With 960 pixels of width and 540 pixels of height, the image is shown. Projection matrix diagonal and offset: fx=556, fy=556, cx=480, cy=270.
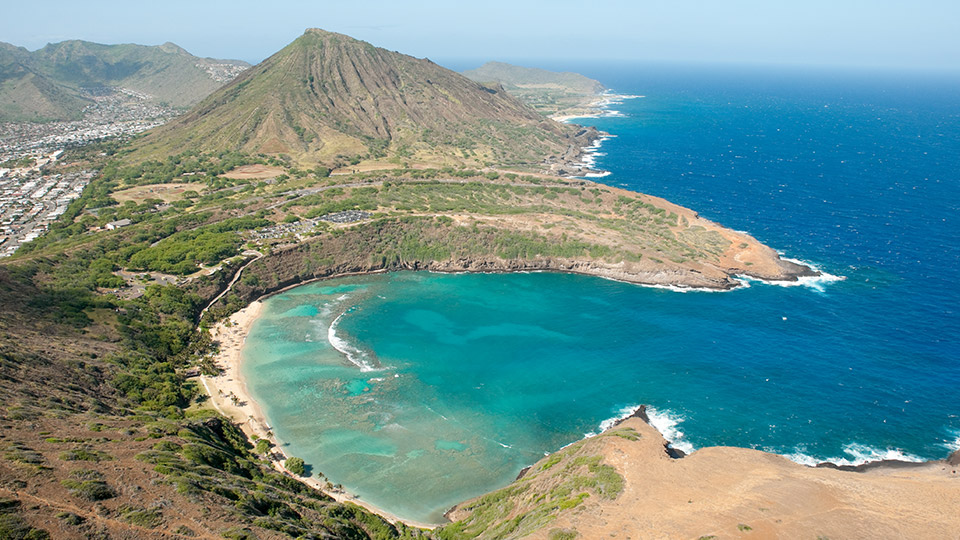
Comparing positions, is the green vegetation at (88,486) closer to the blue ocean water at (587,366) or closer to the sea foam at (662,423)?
the blue ocean water at (587,366)

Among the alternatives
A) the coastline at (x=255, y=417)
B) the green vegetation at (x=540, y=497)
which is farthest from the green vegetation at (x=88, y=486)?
the green vegetation at (x=540, y=497)

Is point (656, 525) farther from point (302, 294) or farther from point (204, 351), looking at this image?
point (302, 294)

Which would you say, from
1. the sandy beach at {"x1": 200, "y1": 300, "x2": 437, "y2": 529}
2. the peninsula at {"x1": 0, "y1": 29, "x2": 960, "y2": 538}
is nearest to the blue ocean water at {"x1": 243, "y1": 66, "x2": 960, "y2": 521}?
the sandy beach at {"x1": 200, "y1": 300, "x2": 437, "y2": 529}

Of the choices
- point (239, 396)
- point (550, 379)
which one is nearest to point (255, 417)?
point (239, 396)

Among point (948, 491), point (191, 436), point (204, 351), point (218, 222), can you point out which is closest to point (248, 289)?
point (204, 351)

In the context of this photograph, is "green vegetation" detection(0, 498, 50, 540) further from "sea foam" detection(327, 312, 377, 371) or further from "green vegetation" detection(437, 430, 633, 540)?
"sea foam" detection(327, 312, 377, 371)

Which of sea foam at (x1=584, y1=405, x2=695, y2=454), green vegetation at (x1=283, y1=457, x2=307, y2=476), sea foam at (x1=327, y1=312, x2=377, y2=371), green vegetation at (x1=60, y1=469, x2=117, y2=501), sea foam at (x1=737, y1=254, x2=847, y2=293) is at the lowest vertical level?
sea foam at (x1=584, y1=405, x2=695, y2=454)
